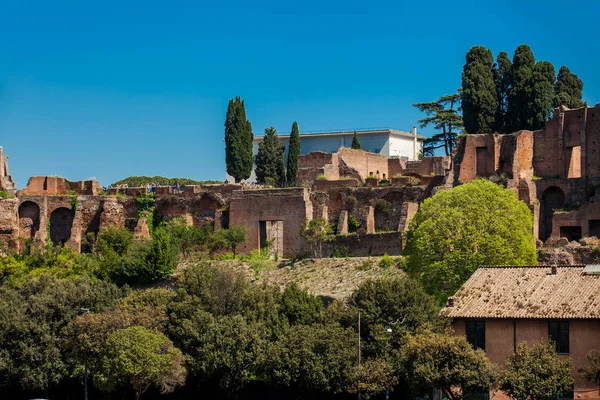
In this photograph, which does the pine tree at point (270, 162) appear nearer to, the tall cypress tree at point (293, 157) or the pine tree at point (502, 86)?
the tall cypress tree at point (293, 157)

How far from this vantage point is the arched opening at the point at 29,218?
7450cm

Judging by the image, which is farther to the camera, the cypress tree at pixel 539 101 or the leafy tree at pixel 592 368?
the cypress tree at pixel 539 101

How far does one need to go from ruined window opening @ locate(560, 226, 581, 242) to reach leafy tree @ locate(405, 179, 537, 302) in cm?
866

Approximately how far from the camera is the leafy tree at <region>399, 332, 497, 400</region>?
40.2 meters

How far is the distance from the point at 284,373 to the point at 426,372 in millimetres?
6448

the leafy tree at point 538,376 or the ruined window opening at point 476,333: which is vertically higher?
the ruined window opening at point 476,333

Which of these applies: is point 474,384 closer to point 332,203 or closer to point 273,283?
point 273,283

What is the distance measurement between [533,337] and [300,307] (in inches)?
444

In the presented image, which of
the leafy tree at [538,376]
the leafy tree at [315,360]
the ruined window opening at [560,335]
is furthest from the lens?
the leafy tree at [315,360]

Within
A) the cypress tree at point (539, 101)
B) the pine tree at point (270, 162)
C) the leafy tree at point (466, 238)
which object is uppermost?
the cypress tree at point (539, 101)

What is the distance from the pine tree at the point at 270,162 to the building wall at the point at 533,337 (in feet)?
134

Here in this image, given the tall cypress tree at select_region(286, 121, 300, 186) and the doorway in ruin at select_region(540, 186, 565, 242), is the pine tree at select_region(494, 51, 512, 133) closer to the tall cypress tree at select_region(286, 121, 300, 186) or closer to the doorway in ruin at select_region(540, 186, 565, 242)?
the doorway in ruin at select_region(540, 186, 565, 242)

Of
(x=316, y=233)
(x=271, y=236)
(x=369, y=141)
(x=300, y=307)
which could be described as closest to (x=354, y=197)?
(x=316, y=233)

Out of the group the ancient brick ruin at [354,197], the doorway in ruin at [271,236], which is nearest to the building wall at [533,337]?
the ancient brick ruin at [354,197]
